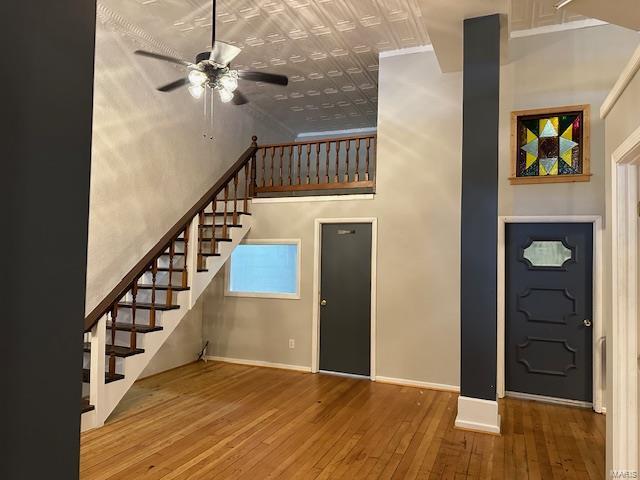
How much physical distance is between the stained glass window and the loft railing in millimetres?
1849

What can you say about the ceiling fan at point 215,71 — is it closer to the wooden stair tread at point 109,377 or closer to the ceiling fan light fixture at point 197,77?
the ceiling fan light fixture at point 197,77

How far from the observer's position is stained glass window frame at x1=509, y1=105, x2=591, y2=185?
14.6 feet

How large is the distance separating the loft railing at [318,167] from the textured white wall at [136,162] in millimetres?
1077

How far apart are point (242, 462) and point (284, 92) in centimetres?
548

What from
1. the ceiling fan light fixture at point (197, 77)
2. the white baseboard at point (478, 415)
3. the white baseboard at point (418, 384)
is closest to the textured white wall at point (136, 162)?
the ceiling fan light fixture at point (197, 77)

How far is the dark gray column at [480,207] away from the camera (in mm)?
3719

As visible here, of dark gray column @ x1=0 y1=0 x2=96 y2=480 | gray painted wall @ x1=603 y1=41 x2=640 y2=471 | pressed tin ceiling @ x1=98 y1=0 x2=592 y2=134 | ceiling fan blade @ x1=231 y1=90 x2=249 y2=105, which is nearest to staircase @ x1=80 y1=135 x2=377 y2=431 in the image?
pressed tin ceiling @ x1=98 y1=0 x2=592 y2=134

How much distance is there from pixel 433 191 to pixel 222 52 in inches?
117

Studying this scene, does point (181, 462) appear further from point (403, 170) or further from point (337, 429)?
point (403, 170)

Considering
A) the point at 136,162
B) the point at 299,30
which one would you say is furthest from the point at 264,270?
the point at 299,30

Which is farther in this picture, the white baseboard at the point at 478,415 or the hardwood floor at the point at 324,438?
the white baseboard at the point at 478,415

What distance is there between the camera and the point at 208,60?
3252 mm

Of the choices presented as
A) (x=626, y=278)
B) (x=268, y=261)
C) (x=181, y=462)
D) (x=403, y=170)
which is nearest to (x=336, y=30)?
(x=403, y=170)

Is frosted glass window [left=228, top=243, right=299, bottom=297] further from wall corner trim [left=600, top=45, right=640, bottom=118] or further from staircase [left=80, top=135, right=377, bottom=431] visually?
wall corner trim [left=600, top=45, right=640, bottom=118]
